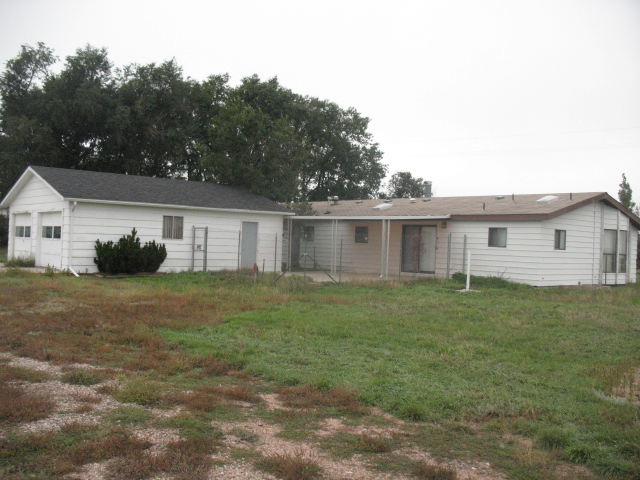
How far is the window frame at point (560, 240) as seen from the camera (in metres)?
18.9

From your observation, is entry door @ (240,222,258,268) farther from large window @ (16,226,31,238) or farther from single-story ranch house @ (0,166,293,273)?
large window @ (16,226,31,238)

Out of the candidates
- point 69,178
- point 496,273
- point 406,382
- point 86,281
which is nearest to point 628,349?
point 406,382

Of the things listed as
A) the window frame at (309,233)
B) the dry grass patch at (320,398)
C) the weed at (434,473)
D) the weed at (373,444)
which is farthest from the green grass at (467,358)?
the window frame at (309,233)

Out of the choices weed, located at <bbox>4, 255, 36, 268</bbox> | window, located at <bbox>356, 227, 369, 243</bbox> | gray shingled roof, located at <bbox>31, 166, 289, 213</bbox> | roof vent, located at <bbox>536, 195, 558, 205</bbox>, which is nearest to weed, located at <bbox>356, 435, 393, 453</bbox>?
gray shingled roof, located at <bbox>31, 166, 289, 213</bbox>

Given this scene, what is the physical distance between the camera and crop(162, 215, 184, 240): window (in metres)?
19.5

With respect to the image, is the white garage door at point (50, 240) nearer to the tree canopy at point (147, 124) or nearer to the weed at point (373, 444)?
the tree canopy at point (147, 124)

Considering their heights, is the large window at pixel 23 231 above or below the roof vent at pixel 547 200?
below

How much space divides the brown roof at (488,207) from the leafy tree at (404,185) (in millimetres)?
24068

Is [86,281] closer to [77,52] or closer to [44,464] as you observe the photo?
[44,464]

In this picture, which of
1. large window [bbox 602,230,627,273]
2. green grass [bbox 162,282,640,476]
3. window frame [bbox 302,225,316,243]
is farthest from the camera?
window frame [bbox 302,225,316,243]

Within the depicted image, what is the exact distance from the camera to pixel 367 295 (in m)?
14.6

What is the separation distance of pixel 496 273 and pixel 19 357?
609 inches

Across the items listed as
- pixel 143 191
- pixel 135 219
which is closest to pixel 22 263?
pixel 135 219

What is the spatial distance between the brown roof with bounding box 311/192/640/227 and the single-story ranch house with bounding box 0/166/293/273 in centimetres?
405
